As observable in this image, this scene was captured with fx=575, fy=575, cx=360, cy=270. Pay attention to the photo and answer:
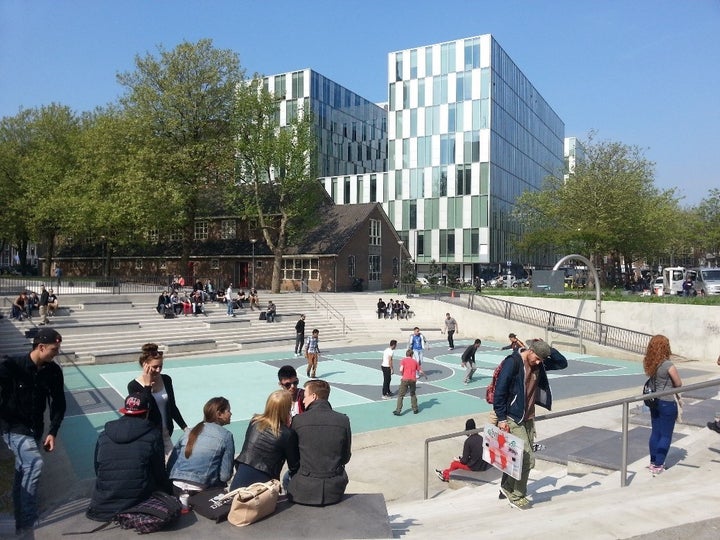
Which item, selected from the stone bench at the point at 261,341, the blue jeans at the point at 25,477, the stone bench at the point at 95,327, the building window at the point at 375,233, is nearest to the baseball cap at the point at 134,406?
the blue jeans at the point at 25,477

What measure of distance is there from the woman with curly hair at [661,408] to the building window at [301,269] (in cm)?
4042

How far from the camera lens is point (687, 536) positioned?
4.55 metres

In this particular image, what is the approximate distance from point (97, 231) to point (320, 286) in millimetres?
18098

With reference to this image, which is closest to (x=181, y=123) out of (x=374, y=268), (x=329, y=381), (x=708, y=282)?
(x=374, y=268)

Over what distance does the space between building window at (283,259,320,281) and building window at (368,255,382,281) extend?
17.1 feet

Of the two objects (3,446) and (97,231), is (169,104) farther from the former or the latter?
(3,446)

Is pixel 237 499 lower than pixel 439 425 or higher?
higher

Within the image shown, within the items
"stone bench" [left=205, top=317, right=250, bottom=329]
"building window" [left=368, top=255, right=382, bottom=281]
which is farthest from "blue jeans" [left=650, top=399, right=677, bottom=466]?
"building window" [left=368, top=255, right=382, bottom=281]

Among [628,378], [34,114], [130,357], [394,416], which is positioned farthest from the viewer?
[34,114]

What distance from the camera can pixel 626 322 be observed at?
30.8 metres

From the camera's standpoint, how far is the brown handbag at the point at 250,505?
186 inches

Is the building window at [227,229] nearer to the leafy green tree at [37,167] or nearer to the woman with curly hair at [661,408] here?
the leafy green tree at [37,167]

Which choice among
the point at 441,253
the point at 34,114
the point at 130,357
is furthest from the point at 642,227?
the point at 34,114

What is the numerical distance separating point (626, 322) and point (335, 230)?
2555 centimetres
